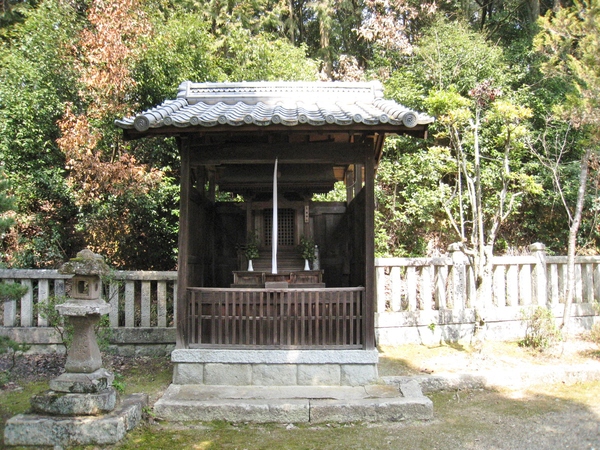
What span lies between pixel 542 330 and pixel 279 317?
4.45 metres

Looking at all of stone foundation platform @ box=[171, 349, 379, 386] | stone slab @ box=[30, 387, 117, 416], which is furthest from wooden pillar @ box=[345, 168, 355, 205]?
stone slab @ box=[30, 387, 117, 416]

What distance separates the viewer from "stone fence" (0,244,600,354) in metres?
7.47

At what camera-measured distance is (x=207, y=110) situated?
20.5 ft

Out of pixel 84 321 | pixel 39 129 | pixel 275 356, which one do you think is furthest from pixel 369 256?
pixel 39 129

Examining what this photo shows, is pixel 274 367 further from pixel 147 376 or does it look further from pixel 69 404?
pixel 69 404

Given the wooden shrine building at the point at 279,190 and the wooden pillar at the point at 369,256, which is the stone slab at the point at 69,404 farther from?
Result: the wooden pillar at the point at 369,256

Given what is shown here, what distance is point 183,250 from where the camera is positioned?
5.98 metres

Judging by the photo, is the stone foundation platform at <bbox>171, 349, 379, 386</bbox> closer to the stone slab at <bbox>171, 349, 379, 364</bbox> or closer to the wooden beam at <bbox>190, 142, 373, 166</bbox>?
the stone slab at <bbox>171, 349, 379, 364</bbox>

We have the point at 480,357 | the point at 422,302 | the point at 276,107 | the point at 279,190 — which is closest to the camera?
the point at 276,107

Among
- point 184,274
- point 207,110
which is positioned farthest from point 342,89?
point 184,274

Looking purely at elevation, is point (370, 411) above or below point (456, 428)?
above

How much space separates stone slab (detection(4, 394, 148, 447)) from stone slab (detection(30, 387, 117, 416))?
0.07 metres

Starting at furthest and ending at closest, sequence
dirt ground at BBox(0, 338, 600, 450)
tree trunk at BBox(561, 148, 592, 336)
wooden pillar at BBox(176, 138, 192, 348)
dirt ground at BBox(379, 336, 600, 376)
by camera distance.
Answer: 1. tree trunk at BBox(561, 148, 592, 336)
2. dirt ground at BBox(379, 336, 600, 376)
3. wooden pillar at BBox(176, 138, 192, 348)
4. dirt ground at BBox(0, 338, 600, 450)

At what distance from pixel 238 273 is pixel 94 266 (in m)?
2.15
